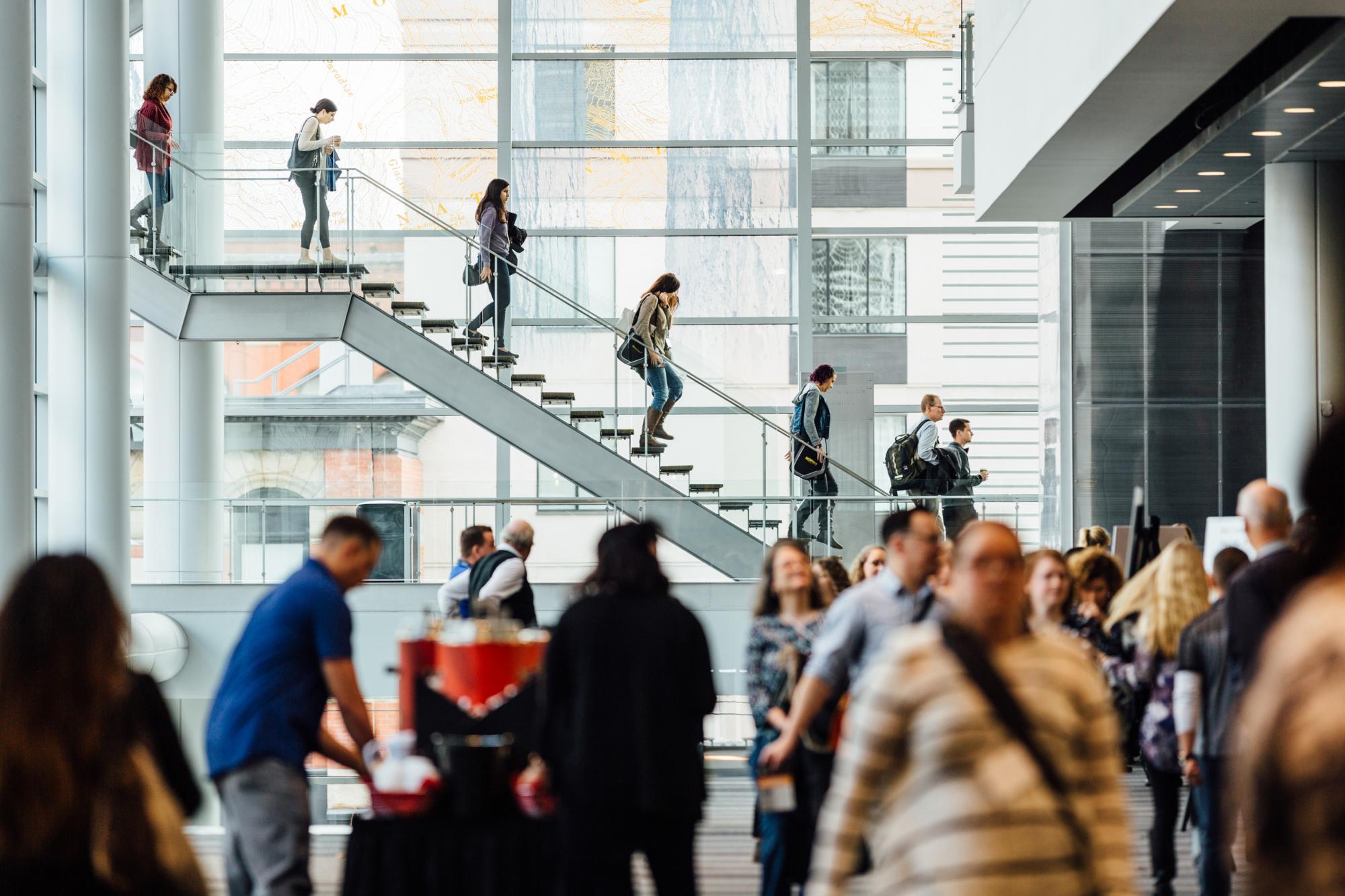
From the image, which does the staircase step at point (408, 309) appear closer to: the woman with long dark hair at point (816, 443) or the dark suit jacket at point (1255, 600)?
the woman with long dark hair at point (816, 443)

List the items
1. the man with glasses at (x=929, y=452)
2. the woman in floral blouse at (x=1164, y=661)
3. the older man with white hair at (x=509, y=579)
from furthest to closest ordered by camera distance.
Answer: the man with glasses at (x=929, y=452) → the older man with white hair at (x=509, y=579) → the woman in floral blouse at (x=1164, y=661)

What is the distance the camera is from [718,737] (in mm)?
16250

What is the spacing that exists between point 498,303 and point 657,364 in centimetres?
191

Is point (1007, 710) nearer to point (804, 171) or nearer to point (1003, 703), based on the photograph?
point (1003, 703)

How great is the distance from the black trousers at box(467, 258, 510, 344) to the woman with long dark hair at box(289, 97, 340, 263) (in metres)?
1.58

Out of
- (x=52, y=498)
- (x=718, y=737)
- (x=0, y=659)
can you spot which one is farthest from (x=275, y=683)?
(x=718, y=737)

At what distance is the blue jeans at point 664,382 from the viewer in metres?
16.5

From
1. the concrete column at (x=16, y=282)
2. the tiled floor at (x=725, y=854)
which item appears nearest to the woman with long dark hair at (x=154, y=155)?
the concrete column at (x=16, y=282)

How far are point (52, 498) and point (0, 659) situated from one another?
41.3ft

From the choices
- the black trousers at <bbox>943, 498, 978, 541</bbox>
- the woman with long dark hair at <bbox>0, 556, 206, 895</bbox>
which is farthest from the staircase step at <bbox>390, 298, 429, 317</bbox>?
the woman with long dark hair at <bbox>0, 556, 206, 895</bbox>

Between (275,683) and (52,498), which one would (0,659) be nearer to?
(275,683)

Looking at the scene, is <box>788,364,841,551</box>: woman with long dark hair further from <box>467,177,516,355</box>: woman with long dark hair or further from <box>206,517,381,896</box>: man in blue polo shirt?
<box>206,517,381,896</box>: man in blue polo shirt

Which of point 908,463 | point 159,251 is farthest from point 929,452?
point 159,251

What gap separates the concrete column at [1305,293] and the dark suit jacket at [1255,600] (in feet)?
25.7
